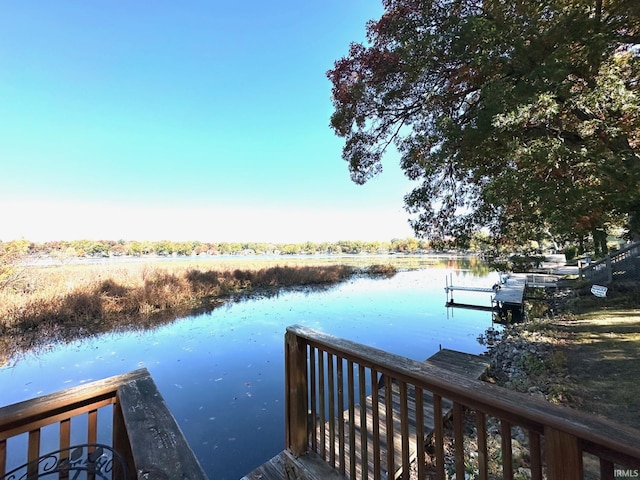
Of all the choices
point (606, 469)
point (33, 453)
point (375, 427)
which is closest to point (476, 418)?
point (606, 469)

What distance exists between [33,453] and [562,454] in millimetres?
1948

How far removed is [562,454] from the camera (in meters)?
0.75

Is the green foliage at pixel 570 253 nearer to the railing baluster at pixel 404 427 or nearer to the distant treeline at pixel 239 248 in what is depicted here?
the distant treeline at pixel 239 248

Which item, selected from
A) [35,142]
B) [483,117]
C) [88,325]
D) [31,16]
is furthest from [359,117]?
[35,142]

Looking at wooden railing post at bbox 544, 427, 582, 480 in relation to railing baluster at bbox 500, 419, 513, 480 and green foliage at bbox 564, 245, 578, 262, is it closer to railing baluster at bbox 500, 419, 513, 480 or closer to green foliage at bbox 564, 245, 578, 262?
railing baluster at bbox 500, 419, 513, 480

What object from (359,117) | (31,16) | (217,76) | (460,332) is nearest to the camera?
(359,117)

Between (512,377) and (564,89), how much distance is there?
4365 millimetres

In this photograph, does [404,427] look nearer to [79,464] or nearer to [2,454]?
[79,464]

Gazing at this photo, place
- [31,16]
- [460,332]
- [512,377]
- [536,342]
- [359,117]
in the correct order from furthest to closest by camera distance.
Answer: [460,332], [31,16], [536,342], [359,117], [512,377]

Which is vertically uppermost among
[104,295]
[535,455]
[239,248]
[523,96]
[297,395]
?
[523,96]

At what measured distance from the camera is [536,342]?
5926 millimetres

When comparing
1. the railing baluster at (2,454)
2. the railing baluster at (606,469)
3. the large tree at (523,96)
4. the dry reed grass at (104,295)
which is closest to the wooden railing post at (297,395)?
the railing baluster at (2,454)

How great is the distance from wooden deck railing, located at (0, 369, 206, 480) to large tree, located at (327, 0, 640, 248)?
3998 millimetres

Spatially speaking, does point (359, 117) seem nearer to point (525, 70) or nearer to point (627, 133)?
point (525, 70)
